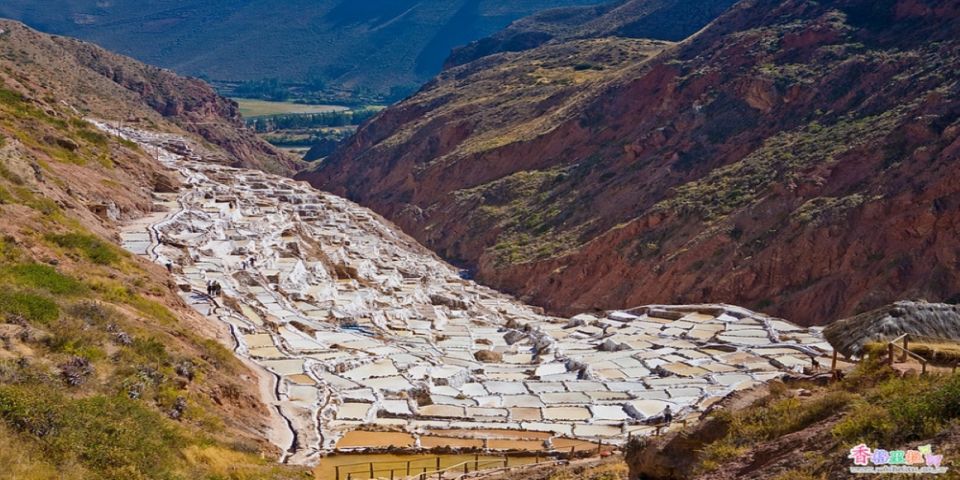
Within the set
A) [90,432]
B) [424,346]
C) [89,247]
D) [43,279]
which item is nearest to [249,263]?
[424,346]

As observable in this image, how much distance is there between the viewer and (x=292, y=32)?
173250 millimetres

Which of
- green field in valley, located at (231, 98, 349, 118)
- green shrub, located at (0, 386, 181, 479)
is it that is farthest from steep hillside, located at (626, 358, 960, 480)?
green field in valley, located at (231, 98, 349, 118)

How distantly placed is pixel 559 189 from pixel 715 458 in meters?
34.0

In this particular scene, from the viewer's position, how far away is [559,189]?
41656 mm

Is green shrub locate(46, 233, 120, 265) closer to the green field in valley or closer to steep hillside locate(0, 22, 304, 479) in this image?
steep hillside locate(0, 22, 304, 479)

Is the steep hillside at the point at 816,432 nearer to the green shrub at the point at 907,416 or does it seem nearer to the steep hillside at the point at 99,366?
the green shrub at the point at 907,416

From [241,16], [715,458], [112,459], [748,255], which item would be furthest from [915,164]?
[241,16]

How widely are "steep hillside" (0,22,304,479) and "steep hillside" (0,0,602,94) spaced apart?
137146 millimetres

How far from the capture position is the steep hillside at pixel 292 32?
6265 inches

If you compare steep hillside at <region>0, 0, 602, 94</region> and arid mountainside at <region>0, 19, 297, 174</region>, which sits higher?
steep hillside at <region>0, 0, 602, 94</region>

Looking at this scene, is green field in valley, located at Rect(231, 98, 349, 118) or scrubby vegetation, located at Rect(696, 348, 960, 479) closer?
scrubby vegetation, located at Rect(696, 348, 960, 479)

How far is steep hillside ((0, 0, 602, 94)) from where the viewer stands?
15912 cm

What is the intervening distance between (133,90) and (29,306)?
214 feet

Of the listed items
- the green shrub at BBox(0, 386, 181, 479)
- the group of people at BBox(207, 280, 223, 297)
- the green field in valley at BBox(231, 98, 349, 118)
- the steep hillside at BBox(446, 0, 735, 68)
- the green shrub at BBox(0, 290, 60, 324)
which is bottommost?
the green shrub at BBox(0, 386, 181, 479)
